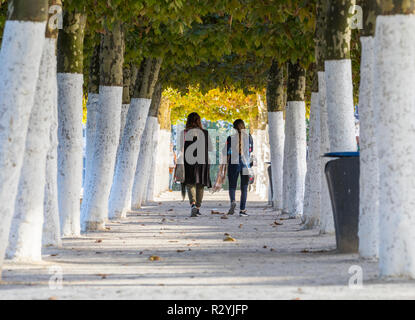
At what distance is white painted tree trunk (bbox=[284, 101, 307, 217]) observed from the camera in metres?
21.6

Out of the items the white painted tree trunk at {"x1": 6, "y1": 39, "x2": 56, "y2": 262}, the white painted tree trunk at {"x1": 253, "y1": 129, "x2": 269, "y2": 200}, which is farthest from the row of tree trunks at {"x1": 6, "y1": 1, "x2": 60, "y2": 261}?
the white painted tree trunk at {"x1": 253, "y1": 129, "x2": 269, "y2": 200}

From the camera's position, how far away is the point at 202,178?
21.3 metres

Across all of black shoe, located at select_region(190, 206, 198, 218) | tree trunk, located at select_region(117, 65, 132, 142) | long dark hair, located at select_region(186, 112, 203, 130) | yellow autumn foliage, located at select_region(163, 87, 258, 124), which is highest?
yellow autumn foliage, located at select_region(163, 87, 258, 124)

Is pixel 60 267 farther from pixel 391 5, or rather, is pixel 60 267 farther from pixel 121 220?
pixel 121 220

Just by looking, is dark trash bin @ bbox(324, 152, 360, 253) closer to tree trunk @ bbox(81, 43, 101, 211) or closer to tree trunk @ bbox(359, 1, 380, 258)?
tree trunk @ bbox(359, 1, 380, 258)

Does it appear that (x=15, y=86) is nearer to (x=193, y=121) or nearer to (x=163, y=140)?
(x=193, y=121)

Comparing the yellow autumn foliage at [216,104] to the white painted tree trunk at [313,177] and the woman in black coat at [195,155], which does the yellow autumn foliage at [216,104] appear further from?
the white painted tree trunk at [313,177]

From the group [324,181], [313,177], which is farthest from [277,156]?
[324,181]

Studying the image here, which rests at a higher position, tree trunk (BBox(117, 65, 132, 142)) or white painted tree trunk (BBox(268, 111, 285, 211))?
tree trunk (BBox(117, 65, 132, 142))

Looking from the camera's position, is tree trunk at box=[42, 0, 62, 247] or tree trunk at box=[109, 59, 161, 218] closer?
tree trunk at box=[42, 0, 62, 247]

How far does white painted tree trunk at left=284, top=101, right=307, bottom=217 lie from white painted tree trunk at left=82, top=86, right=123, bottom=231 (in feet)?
19.3

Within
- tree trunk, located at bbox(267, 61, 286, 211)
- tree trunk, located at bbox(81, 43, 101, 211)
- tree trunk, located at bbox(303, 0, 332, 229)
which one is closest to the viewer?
tree trunk, located at bbox(303, 0, 332, 229)
